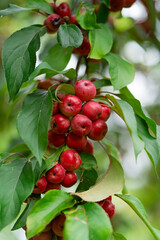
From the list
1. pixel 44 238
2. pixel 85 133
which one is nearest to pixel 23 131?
pixel 85 133

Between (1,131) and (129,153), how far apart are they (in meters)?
1.11

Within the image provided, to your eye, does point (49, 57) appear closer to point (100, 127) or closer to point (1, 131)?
point (100, 127)

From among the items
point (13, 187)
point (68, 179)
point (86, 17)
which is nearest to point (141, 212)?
point (68, 179)

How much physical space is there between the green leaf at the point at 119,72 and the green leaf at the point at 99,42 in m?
0.03

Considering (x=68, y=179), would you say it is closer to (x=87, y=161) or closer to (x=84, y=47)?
(x=87, y=161)

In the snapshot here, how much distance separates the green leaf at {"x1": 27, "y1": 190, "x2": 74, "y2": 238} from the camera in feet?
2.11

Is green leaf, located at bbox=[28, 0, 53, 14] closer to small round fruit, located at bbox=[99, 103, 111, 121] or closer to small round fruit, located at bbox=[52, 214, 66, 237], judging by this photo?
small round fruit, located at bbox=[99, 103, 111, 121]

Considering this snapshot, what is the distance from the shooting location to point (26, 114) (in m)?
0.79

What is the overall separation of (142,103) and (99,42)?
5.03 feet

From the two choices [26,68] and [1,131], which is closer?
[26,68]

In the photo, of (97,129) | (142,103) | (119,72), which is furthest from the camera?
(142,103)

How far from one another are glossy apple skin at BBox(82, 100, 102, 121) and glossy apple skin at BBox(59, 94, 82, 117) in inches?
0.7

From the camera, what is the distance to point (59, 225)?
0.74 meters

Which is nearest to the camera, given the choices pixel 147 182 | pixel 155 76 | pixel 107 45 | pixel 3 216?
pixel 3 216
